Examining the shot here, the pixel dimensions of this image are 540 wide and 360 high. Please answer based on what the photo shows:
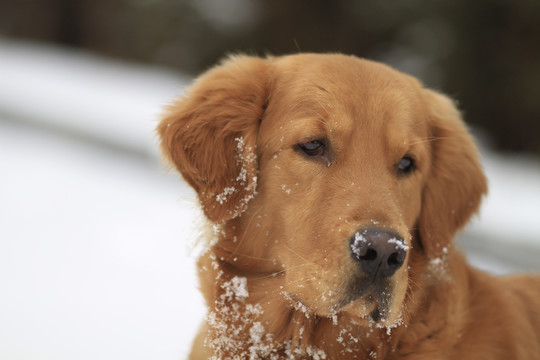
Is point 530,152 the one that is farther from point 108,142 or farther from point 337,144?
point 337,144

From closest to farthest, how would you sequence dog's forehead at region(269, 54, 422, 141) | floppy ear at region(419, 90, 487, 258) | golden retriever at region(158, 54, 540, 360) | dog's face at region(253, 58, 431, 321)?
dog's face at region(253, 58, 431, 321)
golden retriever at region(158, 54, 540, 360)
dog's forehead at region(269, 54, 422, 141)
floppy ear at region(419, 90, 487, 258)

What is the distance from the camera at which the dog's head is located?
2.68 metres

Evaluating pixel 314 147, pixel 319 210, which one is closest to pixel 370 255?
pixel 319 210

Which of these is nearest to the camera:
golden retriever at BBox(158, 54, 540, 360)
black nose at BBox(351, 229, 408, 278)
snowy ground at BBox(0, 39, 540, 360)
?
black nose at BBox(351, 229, 408, 278)

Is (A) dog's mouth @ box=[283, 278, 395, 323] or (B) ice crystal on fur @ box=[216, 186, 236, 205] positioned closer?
(A) dog's mouth @ box=[283, 278, 395, 323]

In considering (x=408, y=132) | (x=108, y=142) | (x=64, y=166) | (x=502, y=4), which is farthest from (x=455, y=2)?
(x=408, y=132)

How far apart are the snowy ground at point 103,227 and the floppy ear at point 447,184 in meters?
1.31

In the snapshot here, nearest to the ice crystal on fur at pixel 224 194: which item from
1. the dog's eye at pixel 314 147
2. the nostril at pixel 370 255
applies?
the dog's eye at pixel 314 147

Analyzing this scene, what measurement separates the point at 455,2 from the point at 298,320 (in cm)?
1075

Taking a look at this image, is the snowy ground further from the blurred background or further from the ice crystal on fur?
the ice crystal on fur

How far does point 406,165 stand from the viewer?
123 inches

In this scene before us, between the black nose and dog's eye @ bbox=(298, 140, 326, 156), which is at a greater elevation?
dog's eye @ bbox=(298, 140, 326, 156)

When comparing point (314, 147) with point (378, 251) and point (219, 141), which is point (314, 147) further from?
point (378, 251)

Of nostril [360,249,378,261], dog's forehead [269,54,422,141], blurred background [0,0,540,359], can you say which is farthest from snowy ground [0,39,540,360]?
nostril [360,249,378,261]
